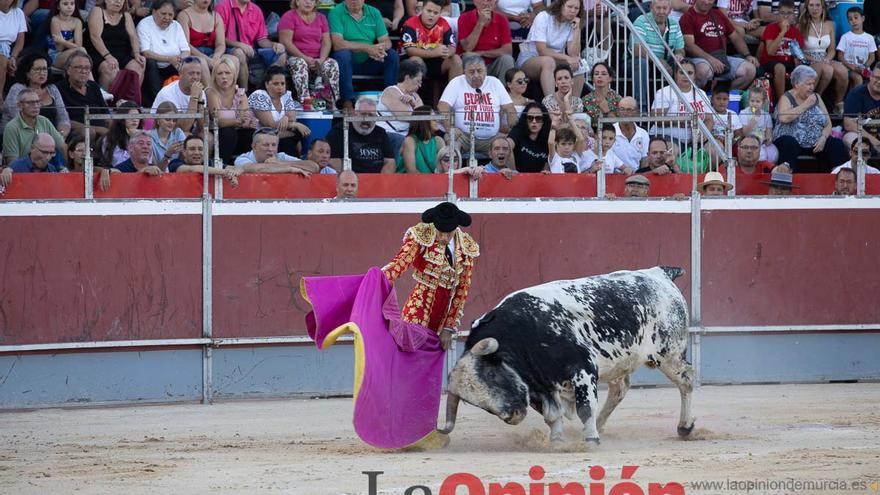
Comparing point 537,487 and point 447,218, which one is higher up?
point 447,218

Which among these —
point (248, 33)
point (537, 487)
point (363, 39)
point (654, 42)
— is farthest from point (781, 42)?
point (537, 487)

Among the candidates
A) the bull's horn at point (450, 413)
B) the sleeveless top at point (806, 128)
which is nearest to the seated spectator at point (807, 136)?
the sleeveless top at point (806, 128)

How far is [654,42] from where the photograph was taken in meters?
13.2

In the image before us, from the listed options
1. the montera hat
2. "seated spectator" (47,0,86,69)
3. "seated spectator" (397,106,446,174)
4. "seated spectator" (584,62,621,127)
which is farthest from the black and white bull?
"seated spectator" (47,0,86,69)

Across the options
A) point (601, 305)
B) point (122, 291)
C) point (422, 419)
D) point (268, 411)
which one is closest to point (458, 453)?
point (422, 419)

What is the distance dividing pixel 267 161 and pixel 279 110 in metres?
0.62

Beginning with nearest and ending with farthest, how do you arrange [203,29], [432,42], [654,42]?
1. [203,29]
2. [432,42]
3. [654,42]

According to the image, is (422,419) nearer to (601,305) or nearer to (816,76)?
(601,305)

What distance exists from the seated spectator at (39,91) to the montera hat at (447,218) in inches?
136

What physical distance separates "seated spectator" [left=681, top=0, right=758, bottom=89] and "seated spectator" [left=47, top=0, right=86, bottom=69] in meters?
5.73

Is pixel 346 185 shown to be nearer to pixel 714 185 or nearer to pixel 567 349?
pixel 714 185

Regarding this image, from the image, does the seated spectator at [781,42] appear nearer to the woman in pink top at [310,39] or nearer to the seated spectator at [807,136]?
the seated spectator at [807,136]

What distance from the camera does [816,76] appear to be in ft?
43.8

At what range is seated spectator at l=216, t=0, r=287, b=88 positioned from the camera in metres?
11.9
